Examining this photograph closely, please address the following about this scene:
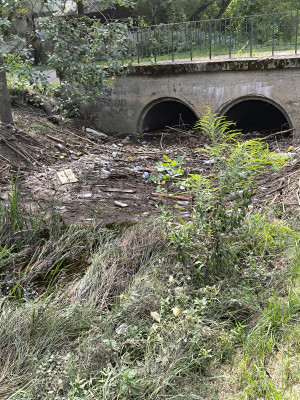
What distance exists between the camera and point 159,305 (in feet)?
12.4

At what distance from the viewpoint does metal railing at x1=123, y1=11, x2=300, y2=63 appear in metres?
10.2

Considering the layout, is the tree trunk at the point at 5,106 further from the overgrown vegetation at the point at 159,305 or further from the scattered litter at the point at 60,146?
the overgrown vegetation at the point at 159,305

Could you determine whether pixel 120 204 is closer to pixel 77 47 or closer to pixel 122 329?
pixel 77 47

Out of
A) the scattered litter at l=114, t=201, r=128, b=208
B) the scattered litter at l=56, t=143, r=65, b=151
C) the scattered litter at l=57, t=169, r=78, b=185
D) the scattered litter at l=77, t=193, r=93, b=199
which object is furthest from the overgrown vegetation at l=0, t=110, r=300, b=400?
the scattered litter at l=56, t=143, r=65, b=151

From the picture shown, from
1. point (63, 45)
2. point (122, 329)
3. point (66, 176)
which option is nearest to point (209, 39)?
point (63, 45)

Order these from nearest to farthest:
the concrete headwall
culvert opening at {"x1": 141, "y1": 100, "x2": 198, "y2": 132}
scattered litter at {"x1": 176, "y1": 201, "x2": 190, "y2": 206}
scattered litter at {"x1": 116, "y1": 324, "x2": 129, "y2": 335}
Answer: scattered litter at {"x1": 116, "y1": 324, "x2": 129, "y2": 335} → scattered litter at {"x1": 176, "y1": 201, "x2": 190, "y2": 206} → the concrete headwall → culvert opening at {"x1": 141, "y1": 100, "x2": 198, "y2": 132}

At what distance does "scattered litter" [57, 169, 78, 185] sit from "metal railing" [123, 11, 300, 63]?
14.0 ft

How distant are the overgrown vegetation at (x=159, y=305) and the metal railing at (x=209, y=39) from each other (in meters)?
6.66

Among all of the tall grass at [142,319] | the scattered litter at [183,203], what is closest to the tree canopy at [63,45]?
the scattered litter at [183,203]

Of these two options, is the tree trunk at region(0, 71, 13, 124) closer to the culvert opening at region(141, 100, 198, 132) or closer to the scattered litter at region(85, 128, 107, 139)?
the scattered litter at region(85, 128, 107, 139)

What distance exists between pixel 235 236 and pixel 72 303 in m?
1.68

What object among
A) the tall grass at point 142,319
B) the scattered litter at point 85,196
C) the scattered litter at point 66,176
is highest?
the scattered litter at point 66,176

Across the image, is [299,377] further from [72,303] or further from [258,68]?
[258,68]

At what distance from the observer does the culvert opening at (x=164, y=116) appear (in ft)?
37.7
